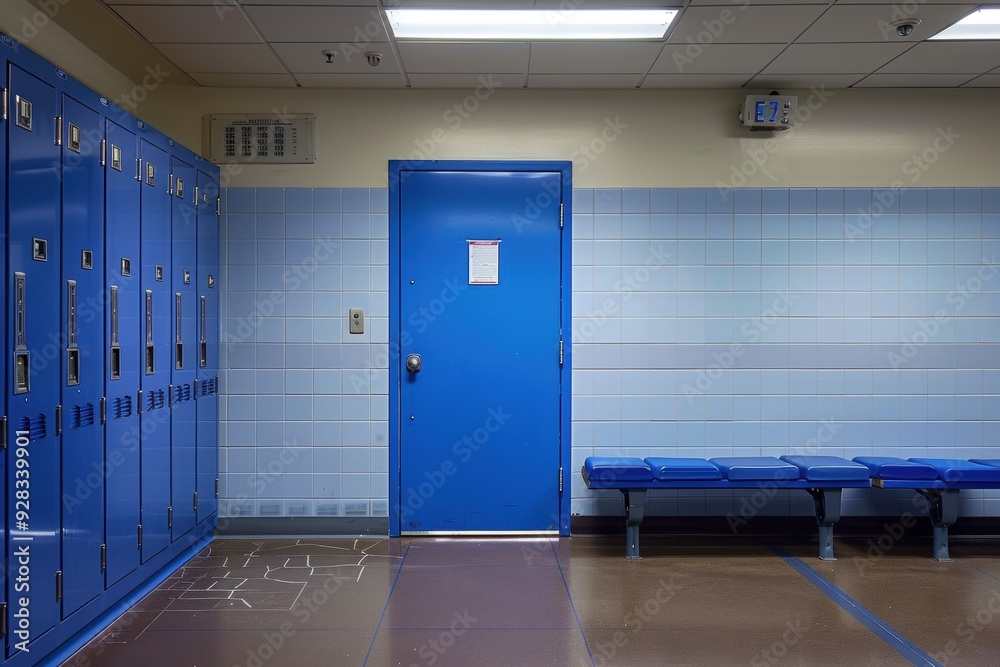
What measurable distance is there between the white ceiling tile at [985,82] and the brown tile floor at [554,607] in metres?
2.83

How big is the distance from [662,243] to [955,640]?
8.38 ft

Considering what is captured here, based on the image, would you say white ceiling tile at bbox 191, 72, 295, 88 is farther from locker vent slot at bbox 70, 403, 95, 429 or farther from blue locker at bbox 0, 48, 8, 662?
locker vent slot at bbox 70, 403, 95, 429

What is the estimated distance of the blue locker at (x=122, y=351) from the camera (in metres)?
3.10

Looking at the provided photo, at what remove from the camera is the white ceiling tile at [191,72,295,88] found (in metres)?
4.29

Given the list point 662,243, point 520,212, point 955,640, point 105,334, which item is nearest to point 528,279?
point 520,212

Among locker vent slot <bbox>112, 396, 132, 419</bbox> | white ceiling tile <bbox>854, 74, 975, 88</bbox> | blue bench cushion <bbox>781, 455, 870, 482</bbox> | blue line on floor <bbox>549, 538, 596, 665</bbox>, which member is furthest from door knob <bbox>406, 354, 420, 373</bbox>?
white ceiling tile <bbox>854, 74, 975, 88</bbox>

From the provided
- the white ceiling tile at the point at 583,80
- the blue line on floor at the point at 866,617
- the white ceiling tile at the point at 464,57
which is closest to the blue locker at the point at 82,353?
the white ceiling tile at the point at 464,57

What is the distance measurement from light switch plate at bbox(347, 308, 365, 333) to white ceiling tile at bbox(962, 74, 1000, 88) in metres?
4.02

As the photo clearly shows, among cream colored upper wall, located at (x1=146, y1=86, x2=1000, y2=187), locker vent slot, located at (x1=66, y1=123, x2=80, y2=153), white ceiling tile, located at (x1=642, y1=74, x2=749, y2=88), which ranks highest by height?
white ceiling tile, located at (x1=642, y1=74, x2=749, y2=88)

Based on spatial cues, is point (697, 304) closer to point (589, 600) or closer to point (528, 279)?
point (528, 279)

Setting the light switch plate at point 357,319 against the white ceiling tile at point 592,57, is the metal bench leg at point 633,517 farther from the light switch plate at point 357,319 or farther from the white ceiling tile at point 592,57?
the white ceiling tile at point 592,57

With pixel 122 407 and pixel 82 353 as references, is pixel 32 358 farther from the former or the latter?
pixel 122 407

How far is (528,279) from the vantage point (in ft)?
14.8

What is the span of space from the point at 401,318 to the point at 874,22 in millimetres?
3022
